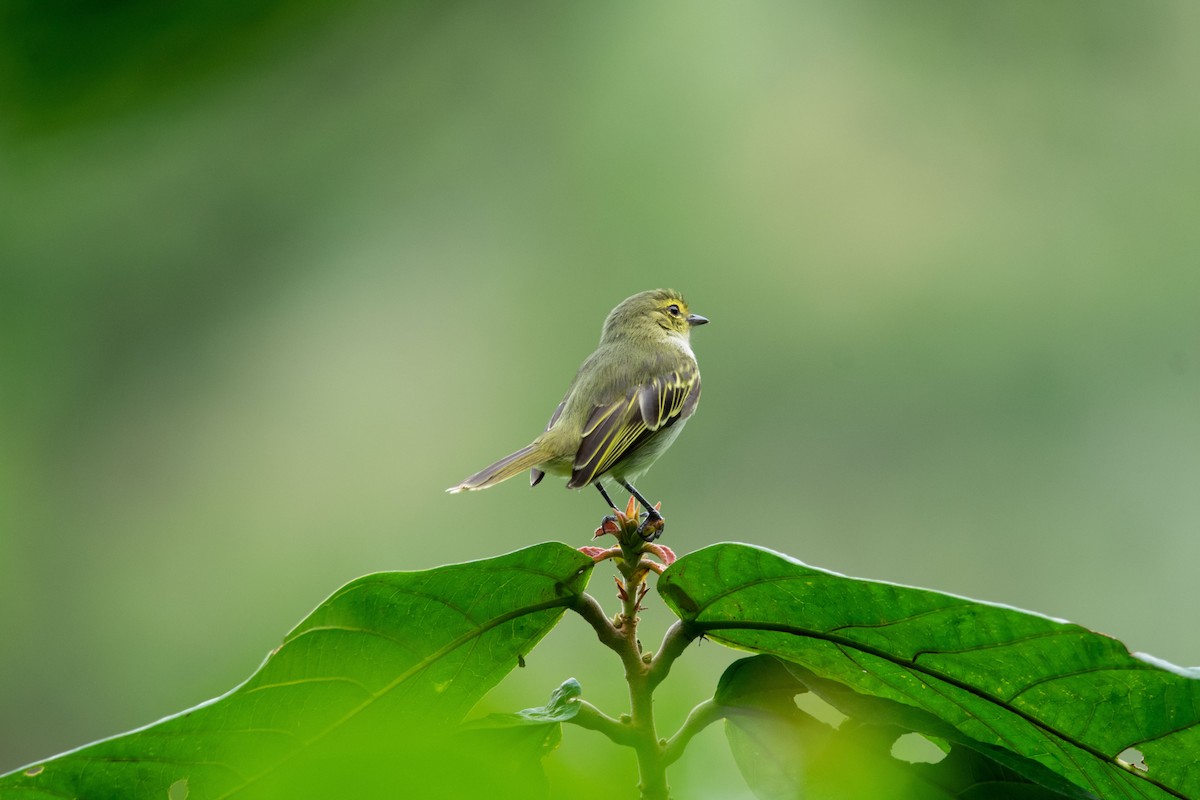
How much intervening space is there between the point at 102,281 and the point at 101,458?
3.75 m

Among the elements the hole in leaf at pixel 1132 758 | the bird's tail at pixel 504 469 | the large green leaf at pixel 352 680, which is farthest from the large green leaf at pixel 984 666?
the bird's tail at pixel 504 469

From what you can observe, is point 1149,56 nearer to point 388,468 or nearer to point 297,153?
point 388,468

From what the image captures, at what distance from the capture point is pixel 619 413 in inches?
179

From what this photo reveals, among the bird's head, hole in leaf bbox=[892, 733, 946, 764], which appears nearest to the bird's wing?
the bird's head

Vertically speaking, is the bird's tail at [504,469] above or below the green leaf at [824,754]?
above

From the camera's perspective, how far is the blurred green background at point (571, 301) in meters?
10.8

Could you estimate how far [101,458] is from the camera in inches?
633

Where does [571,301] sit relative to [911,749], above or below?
above

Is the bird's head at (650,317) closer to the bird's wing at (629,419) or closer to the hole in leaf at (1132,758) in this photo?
the bird's wing at (629,419)

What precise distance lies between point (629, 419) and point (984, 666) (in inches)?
119

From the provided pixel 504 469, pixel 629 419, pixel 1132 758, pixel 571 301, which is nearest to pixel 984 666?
pixel 1132 758

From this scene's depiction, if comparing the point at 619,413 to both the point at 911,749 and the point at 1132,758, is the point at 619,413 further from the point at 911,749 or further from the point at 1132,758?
the point at 1132,758

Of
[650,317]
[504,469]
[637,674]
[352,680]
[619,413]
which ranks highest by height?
[650,317]

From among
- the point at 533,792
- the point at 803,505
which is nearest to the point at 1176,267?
the point at 803,505
